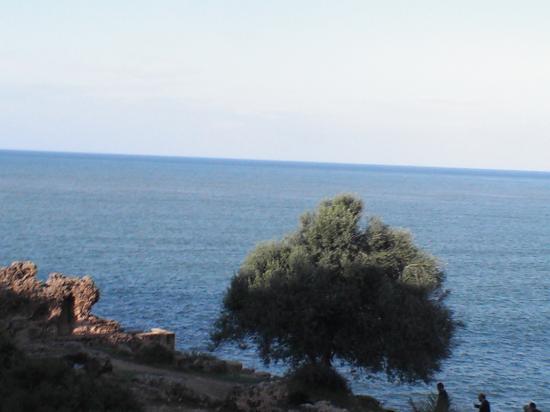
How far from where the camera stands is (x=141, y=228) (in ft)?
371

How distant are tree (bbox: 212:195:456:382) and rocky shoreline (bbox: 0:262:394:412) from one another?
1967 mm

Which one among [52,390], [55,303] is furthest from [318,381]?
[55,303]

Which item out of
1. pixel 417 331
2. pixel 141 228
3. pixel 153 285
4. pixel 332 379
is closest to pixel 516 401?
pixel 417 331

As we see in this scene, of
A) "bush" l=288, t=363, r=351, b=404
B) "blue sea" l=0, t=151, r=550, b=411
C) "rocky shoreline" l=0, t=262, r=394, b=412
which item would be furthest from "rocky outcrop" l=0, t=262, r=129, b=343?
"bush" l=288, t=363, r=351, b=404

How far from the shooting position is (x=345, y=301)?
31.6 metres

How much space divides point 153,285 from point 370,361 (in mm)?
38024

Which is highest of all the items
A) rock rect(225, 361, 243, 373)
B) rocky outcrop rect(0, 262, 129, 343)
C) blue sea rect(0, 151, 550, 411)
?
rocky outcrop rect(0, 262, 129, 343)

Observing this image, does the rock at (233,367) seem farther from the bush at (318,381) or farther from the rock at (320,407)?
the rock at (320,407)

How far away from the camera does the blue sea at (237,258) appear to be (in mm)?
45344

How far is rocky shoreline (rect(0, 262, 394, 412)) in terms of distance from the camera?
24.0 m

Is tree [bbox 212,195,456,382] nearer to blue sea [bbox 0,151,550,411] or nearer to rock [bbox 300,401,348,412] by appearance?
rock [bbox 300,401,348,412]

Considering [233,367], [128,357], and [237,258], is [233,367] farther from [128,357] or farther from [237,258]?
[237,258]

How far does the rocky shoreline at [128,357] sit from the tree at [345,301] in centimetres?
197

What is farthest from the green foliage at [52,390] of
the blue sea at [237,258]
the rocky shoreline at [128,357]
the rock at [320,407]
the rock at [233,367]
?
the blue sea at [237,258]
